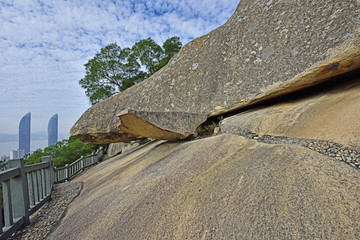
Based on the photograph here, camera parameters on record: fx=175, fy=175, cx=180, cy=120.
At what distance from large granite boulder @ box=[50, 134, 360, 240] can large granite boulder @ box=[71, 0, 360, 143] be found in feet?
3.51

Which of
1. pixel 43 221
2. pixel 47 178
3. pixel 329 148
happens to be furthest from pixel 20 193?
pixel 329 148

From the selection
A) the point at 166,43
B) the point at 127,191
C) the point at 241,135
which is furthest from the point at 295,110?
the point at 166,43

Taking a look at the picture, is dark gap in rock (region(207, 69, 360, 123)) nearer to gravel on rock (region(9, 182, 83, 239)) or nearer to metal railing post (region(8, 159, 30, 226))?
gravel on rock (region(9, 182, 83, 239))

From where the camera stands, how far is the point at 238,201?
1466 millimetres

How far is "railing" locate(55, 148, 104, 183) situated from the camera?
7086 mm

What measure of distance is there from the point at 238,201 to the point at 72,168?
8933 mm

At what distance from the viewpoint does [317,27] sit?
2297mm

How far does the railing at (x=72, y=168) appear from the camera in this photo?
7.09 metres

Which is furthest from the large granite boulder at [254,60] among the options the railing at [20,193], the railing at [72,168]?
the railing at [72,168]

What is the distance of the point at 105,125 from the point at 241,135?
3.51 meters

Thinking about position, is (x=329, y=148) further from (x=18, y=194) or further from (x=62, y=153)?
(x=62, y=153)

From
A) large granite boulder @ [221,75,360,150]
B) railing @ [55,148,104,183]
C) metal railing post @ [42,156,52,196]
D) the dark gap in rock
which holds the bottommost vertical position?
railing @ [55,148,104,183]

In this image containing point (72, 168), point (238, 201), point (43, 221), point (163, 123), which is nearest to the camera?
point (238, 201)

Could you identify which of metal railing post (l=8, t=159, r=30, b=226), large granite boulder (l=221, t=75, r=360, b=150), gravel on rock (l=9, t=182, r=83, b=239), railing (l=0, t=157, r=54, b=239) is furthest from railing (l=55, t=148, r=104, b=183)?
large granite boulder (l=221, t=75, r=360, b=150)
